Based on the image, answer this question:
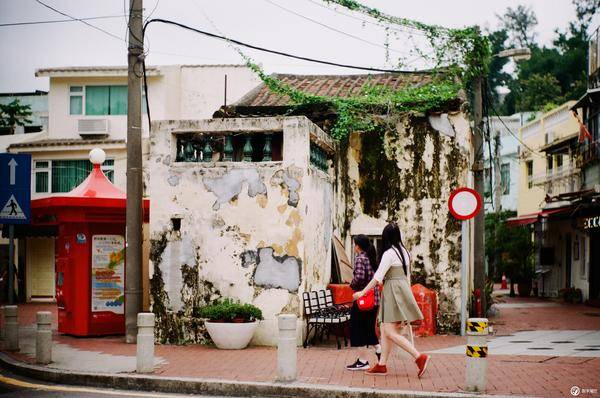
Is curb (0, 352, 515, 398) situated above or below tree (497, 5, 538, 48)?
below

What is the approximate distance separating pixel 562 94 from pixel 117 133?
31.1 m

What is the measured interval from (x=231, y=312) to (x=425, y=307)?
444cm

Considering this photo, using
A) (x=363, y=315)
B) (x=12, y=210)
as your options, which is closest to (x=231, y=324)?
(x=363, y=315)

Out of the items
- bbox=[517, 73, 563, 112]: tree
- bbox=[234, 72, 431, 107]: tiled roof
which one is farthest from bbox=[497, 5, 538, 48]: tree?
bbox=[234, 72, 431, 107]: tiled roof

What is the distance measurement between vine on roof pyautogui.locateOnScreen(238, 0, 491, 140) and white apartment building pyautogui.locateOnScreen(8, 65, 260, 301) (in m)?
12.2

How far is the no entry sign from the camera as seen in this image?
13.9 meters

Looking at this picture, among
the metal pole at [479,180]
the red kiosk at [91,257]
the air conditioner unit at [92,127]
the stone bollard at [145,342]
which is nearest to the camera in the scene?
the stone bollard at [145,342]

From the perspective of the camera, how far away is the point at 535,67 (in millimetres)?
51375

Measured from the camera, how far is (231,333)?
12234 mm

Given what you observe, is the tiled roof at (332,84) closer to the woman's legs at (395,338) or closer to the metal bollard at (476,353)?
the woman's legs at (395,338)

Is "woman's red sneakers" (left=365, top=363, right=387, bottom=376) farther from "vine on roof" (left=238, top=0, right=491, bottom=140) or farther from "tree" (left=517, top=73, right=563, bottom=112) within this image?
"tree" (left=517, top=73, right=563, bottom=112)

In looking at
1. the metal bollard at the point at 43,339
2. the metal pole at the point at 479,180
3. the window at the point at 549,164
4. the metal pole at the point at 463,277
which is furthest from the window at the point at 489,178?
the window at the point at 549,164

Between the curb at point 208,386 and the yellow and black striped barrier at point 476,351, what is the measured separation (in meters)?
0.45

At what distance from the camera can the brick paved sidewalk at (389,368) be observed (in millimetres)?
9123
